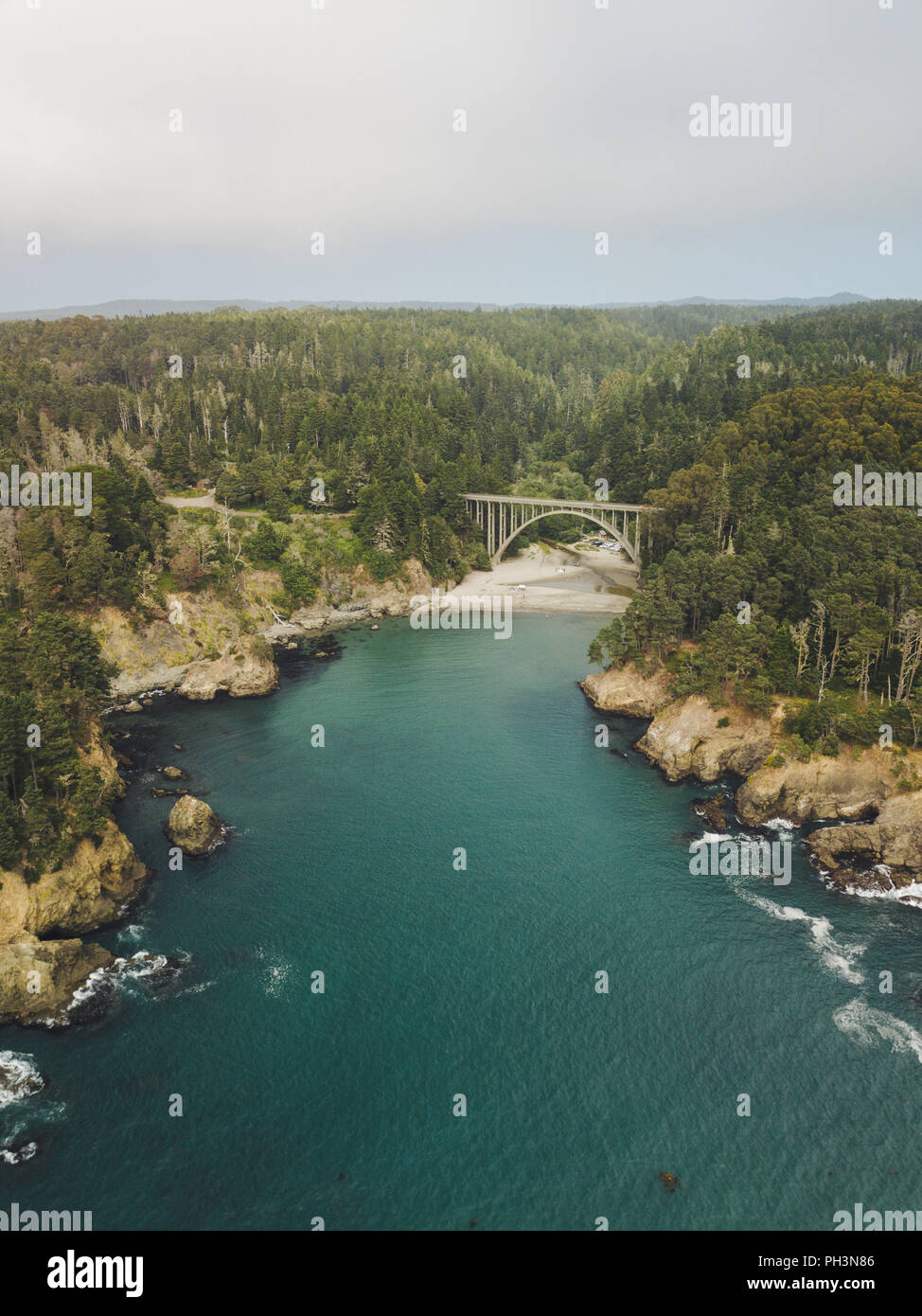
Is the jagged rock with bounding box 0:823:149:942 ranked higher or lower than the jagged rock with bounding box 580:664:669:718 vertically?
lower

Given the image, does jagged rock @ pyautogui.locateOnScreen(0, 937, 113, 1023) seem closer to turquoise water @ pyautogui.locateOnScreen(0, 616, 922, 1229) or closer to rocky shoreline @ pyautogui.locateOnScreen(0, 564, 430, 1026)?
rocky shoreline @ pyautogui.locateOnScreen(0, 564, 430, 1026)

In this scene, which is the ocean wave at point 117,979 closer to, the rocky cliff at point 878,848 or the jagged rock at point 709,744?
the jagged rock at point 709,744

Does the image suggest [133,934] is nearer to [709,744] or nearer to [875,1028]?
[875,1028]

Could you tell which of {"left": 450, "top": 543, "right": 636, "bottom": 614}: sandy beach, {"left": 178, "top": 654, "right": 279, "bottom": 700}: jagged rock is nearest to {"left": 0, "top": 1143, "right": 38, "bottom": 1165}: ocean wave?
{"left": 178, "top": 654, "right": 279, "bottom": 700}: jagged rock

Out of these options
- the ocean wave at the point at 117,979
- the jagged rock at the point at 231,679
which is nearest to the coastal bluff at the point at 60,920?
the ocean wave at the point at 117,979

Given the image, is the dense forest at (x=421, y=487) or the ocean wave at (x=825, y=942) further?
the dense forest at (x=421, y=487)
